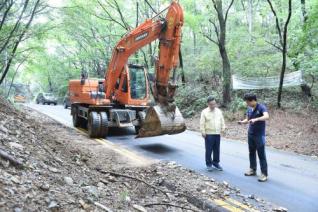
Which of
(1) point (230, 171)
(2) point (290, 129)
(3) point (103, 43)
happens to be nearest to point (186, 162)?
(1) point (230, 171)

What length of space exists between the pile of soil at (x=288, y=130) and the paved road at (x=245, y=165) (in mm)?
976

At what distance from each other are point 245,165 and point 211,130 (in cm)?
141

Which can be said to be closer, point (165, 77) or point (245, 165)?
point (245, 165)

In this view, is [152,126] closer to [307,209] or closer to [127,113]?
[127,113]

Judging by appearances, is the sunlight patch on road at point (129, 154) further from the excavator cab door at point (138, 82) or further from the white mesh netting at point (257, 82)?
the white mesh netting at point (257, 82)

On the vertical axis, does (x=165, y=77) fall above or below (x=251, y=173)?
above

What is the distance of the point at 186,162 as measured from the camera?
29.2ft

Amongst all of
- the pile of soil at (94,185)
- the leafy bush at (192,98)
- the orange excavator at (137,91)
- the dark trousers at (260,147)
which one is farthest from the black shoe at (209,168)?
the leafy bush at (192,98)

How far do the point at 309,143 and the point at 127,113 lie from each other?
6.27 m

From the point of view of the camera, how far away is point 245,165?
8.55 m

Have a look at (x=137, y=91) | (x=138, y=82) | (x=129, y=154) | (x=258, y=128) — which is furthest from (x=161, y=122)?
(x=138, y=82)

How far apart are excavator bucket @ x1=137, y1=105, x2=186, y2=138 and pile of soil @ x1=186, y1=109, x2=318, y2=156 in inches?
150

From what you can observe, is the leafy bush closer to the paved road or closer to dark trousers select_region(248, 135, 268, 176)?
the paved road

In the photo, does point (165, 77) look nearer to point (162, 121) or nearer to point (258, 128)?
point (162, 121)
